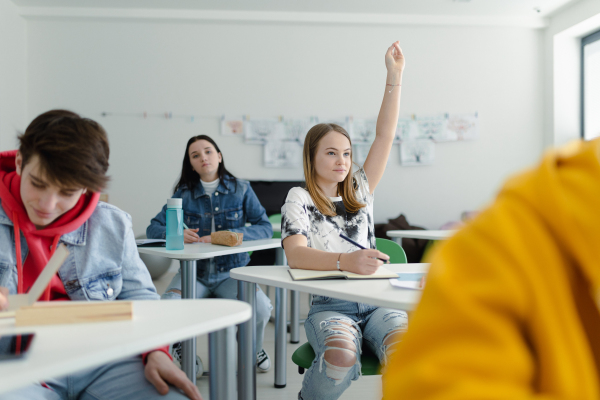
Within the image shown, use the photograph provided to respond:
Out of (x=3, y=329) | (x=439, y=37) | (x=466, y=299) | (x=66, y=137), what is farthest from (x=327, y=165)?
(x=439, y=37)

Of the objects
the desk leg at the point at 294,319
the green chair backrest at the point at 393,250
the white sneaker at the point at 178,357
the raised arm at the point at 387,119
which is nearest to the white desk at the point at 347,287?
the green chair backrest at the point at 393,250

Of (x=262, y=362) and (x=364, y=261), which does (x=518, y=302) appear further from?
(x=262, y=362)

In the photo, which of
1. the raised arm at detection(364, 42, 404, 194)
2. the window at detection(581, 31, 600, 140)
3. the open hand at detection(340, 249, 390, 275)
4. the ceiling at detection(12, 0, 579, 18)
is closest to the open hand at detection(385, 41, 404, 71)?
the raised arm at detection(364, 42, 404, 194)

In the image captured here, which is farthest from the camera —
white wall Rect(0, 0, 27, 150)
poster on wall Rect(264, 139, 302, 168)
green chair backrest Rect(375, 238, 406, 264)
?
poster on wall Rect(264, 139, 302, 168)

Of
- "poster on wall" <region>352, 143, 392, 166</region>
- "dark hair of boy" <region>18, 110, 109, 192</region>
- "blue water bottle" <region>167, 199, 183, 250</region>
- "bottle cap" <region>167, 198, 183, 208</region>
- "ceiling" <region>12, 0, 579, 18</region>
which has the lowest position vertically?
"blue water bottle" <region>167, 199, 183, 250</region>

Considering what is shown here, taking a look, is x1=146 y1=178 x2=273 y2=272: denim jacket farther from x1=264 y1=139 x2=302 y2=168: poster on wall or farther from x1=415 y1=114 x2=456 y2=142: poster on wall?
x1=415 y1=114 x2=456 y2=142: poster on wall

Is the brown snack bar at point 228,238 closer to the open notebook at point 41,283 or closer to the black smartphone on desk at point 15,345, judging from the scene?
the open notebook at point 41,283

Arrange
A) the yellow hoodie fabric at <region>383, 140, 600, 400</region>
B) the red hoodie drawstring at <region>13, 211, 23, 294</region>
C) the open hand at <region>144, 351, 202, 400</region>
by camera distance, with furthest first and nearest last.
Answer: the red hoodie drawstring at <region>13, 211, 23, 294</region>, the open hand at <region>144, 351, 202, 400</region>, the yellow hoodie fabric at <region>383, 140, 600, 400</region>

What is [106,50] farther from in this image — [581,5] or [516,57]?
[581,5]

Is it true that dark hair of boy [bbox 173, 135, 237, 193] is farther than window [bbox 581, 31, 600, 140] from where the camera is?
No

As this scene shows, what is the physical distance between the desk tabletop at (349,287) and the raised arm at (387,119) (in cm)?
49

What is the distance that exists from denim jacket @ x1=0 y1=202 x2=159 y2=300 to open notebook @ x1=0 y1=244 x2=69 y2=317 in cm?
17

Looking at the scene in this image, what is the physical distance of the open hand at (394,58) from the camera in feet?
5.39

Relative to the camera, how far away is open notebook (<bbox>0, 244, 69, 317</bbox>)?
0.71 metres
